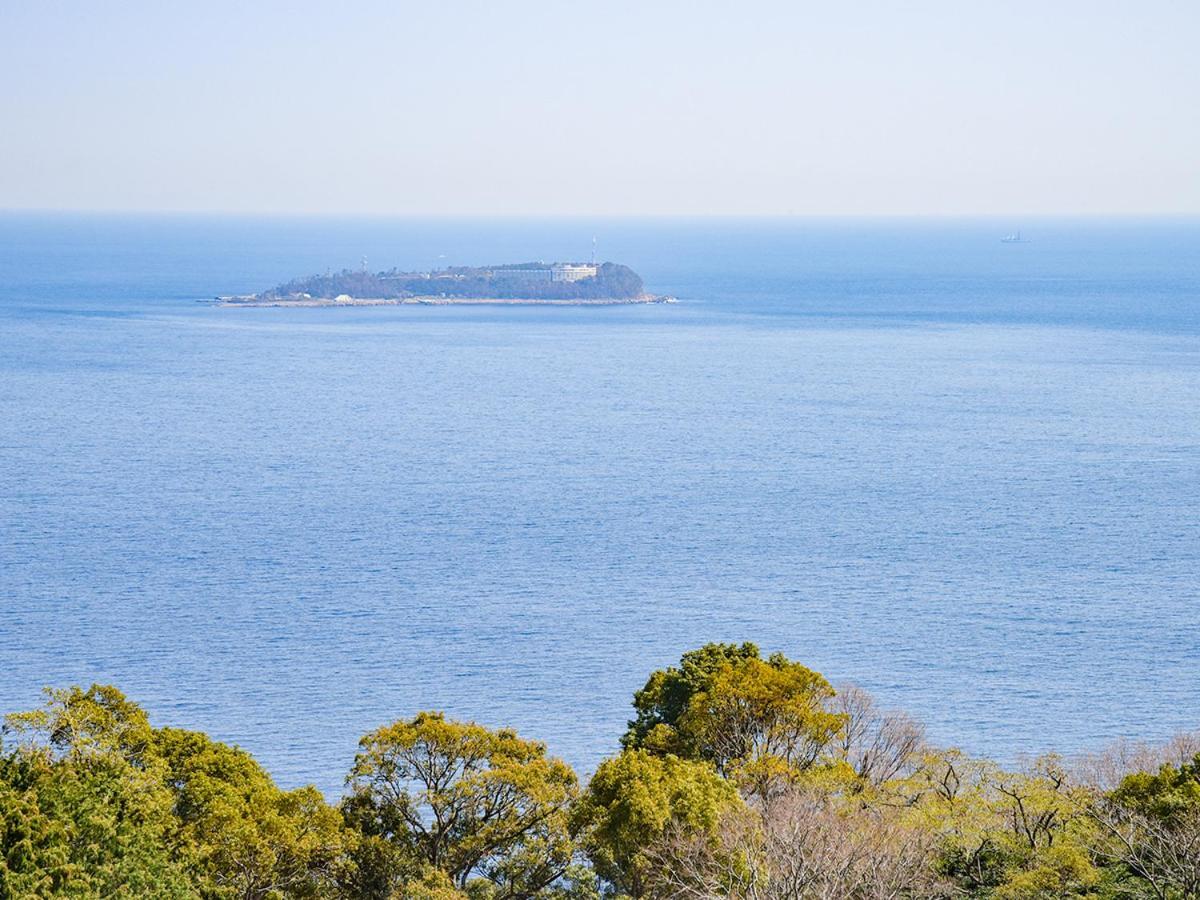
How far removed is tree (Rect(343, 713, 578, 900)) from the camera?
22281mm

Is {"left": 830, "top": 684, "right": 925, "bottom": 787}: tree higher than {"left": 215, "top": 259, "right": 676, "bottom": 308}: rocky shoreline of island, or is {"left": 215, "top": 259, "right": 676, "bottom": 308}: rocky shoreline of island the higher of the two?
{"left": 215, "top": 259, "right": 676, "bottom": 308}: rocky shoreline of island

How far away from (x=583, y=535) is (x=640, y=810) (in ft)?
115

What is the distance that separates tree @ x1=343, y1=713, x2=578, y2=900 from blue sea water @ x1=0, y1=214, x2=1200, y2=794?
10.6 metres

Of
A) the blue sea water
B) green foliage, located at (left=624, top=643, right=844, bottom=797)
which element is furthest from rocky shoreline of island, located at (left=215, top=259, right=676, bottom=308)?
green foliage, located at (left=624, top=643, right=844, bottom=797)

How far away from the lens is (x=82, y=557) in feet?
171

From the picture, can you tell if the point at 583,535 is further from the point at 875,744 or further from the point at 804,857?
the point at 804,857

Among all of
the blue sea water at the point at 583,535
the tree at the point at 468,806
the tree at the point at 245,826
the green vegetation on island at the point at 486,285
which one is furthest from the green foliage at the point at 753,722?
the green vegetation on island at the point at 486,285

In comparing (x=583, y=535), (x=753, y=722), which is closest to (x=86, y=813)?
(x=753, y=722)

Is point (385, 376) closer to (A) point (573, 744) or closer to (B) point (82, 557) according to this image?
(B) point (82, 557)

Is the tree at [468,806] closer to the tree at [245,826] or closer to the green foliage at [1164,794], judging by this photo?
the tree at [245,826]

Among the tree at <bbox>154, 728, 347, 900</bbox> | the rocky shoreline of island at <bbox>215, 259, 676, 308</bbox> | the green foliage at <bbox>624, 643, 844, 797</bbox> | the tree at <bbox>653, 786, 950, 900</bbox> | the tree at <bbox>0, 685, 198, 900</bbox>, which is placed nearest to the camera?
the tree at <bbox>0, 685, 198, 900</bbox>

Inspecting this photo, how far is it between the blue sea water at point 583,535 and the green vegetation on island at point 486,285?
173 feet

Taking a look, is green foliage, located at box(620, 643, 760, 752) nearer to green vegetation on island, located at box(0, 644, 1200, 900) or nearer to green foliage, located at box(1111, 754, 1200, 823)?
green vegetation on island, located at box(0, 644, 1200, 900)

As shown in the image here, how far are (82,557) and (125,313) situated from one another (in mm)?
97131
